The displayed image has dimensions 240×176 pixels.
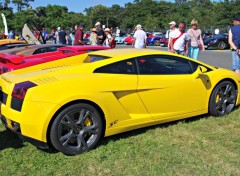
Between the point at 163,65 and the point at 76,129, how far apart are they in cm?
167

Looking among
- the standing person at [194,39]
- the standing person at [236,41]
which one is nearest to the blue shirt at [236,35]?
the standing person at [236,41]

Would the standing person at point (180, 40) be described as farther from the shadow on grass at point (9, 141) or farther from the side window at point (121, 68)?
the shadow on grass at point (9, 141)

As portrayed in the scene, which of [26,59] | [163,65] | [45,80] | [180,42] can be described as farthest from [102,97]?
[180,42]

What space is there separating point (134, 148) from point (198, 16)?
228ft

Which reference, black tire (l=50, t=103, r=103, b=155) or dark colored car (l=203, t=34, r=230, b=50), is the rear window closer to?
black tire (l=50, t=103, r=103, b=155)

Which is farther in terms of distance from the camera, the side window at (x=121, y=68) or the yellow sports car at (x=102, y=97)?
the side window at (x=121, y=68)

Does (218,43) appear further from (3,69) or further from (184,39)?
(3,69)

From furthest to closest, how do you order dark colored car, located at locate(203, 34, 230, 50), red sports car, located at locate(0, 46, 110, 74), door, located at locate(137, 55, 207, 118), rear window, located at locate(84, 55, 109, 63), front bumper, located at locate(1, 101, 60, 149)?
dark colored car, located at locate(203, 34, 230, 50), red sports car, located at locate(0, 46, 110, 74), rear window, located at locate(84, 55, 109, 63), door, located at locate(137, 55, 207, 118), front bumper, located at locate(1, 101, 60, 149)

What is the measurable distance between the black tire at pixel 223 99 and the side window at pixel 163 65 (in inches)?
25.0

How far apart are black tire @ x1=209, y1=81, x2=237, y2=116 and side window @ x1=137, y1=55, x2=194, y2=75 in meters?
0.63

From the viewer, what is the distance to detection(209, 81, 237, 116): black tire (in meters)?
5.46

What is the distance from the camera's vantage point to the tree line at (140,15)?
59.5 meters

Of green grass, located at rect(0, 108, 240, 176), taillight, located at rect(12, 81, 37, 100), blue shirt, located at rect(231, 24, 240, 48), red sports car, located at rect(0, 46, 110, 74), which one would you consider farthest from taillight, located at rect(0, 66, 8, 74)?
blue shirt, located at rect(231, 24, 240, 48)

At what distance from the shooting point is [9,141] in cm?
466
